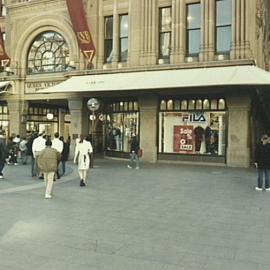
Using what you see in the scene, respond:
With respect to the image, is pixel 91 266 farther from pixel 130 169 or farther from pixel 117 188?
pixel 130 169

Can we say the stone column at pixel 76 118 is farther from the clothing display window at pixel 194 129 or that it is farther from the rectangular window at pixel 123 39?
the clothing display window at pixel 194 129

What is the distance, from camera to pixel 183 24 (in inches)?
914

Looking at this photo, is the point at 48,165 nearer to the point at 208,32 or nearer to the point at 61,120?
the point at 208,32

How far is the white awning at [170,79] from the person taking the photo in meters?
18.9

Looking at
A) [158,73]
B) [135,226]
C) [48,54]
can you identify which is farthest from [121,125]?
[135,226]

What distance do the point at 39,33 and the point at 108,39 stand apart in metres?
5.99

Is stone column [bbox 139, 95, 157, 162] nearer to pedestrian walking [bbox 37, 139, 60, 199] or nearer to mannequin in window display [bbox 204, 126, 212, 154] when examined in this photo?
mannequin in window display [bbox 204, 126, 212, 154]

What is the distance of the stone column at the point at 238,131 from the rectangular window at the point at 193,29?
3.57 meters

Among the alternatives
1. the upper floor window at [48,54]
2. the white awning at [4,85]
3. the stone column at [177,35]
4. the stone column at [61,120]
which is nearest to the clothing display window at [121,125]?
the stone column at [177,35]

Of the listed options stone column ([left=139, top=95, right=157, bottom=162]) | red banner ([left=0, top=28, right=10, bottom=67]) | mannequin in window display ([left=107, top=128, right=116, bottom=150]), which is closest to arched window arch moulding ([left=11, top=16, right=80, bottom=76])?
red banner ([left=0, top=28, right=10, bottom=67])

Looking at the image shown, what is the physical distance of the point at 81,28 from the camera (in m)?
25.0

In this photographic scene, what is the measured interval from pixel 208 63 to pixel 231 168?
17.9ft

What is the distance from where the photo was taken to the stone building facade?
2156 centimetres

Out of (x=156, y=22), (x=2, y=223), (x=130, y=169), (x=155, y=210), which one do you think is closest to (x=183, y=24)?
(x=156, y=22)
